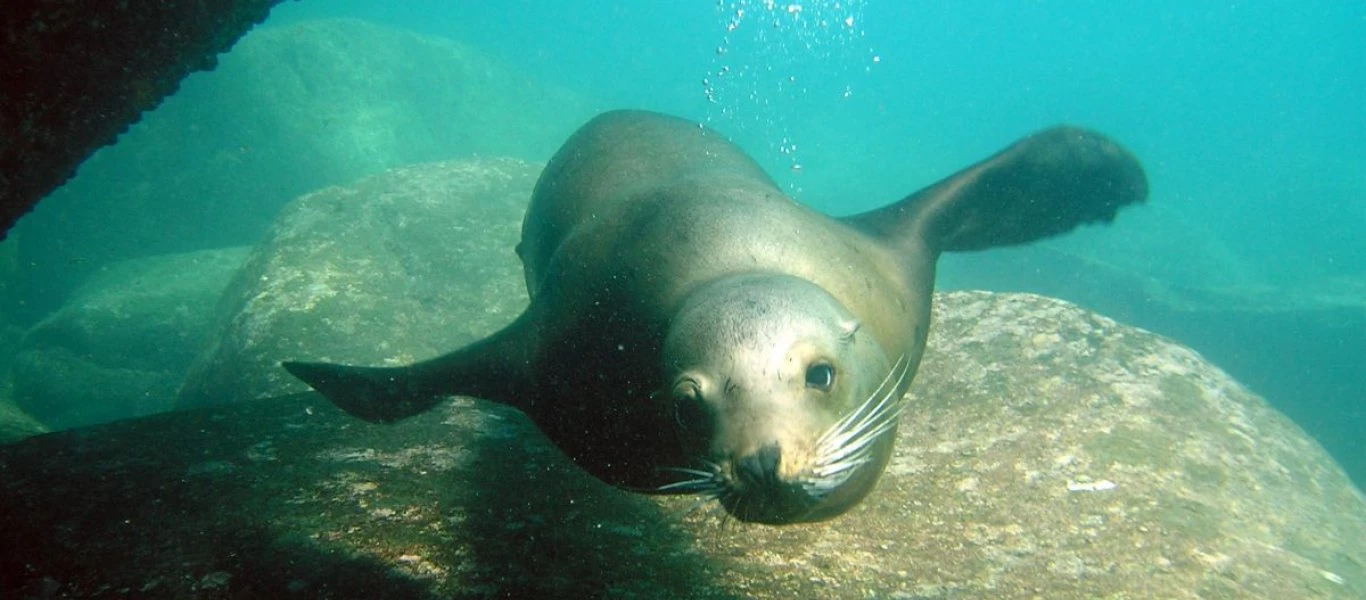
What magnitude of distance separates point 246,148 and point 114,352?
27.3ft

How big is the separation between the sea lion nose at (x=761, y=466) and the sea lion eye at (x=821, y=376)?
329 millimetres

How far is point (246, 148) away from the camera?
17.5m

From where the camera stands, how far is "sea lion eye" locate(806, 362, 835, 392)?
6.86 feet

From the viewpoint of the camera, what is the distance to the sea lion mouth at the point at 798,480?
180 cm

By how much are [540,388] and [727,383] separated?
3.66 feet

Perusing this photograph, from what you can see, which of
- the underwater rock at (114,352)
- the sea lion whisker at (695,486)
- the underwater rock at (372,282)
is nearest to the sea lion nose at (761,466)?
the sea lion whisker at (695,486)

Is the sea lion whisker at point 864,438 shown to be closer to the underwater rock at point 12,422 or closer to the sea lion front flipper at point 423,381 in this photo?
the sea lion front flipper at point 423,381

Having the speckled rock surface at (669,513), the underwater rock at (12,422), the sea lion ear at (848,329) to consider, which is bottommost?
the underwater rock at (12,422)

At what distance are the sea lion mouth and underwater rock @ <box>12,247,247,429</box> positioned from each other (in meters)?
10.7

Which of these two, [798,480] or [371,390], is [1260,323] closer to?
[798,480]

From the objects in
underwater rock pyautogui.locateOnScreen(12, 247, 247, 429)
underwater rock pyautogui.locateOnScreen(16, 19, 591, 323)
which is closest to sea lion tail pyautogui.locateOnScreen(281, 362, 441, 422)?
underwater rock pyautogui.locateOnScreen(12, 247, 247, 429)

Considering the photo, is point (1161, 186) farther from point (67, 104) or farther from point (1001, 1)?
point (1001, 1)

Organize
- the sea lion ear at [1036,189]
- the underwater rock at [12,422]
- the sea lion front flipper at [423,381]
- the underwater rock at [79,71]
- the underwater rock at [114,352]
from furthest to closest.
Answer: the underwater rock at [114,352]
the underwater rock at [12,422]
the sea lion ear at [1036,189]
the sea lion front flipper at [423,381]
the underwater rock at [79,71]

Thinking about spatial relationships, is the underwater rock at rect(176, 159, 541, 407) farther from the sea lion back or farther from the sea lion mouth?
the sea lion mouth
